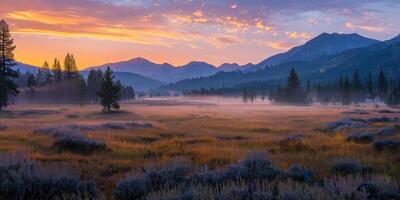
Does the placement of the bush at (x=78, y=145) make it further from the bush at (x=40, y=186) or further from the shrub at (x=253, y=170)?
the shrub at (x=253, y=170)

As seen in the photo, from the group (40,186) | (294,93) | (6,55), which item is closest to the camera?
(40,186)

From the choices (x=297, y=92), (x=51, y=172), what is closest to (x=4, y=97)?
(x=51, y=172)

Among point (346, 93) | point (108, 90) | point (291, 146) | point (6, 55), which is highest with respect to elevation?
point (6, 55)

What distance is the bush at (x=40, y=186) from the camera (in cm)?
598

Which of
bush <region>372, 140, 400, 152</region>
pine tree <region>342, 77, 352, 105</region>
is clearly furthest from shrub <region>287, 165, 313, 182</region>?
pine tree <region>342, 77, 352, 105</region>

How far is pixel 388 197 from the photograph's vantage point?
5375mm

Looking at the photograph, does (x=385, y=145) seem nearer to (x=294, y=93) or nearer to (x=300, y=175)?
(x=300, y=175)

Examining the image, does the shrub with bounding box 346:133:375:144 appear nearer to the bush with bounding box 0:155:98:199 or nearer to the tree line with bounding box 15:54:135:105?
the bush with bounding box 0:155:98:199

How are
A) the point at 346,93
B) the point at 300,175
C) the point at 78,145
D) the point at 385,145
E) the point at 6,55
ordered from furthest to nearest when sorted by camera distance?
the point at 346,93 → the point at 6,55 → the point at 78,145 → the point at 385,145 → the point at 300,175

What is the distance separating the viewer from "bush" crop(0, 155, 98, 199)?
5977 millimetres

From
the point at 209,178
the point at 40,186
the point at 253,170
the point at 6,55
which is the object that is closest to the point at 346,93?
the point at 6,55

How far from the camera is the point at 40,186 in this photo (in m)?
6.13

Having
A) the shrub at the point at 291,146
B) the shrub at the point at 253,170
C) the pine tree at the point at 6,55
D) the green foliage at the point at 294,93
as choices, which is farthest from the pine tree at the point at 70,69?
the shrub at the point at 253,170

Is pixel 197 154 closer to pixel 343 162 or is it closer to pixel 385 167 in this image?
pixel 343 162
